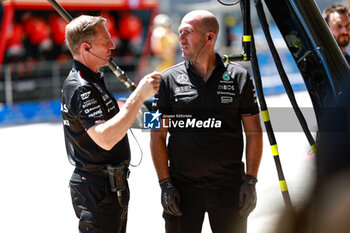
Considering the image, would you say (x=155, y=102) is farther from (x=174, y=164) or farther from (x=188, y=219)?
(x=188, y=219)

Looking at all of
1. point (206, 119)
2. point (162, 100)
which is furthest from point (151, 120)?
point (206, 119)

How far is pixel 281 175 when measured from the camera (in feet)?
8.52

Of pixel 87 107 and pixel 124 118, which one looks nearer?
pixel 124 118

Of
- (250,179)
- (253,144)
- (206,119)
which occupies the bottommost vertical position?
(250,179)

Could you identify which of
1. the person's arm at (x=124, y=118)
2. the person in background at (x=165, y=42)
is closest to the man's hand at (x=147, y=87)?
the person's arm at (x=124, y=118)

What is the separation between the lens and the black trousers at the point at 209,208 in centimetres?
277

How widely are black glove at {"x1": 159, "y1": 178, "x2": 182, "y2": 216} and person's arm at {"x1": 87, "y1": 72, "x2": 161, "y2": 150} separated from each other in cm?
45

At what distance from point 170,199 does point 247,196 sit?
0.41m

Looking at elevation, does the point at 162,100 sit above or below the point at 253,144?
above

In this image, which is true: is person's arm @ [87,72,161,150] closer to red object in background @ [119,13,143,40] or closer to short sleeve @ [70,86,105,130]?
short sleeve @ [70,86,105,130]

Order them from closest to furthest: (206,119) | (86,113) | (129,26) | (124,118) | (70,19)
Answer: (124,118) → (86,113) → (206,119) → (70,19) → (129,26)

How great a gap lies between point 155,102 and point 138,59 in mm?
13787

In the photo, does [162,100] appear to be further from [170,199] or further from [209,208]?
[209,208]

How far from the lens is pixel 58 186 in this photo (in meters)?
6.53
